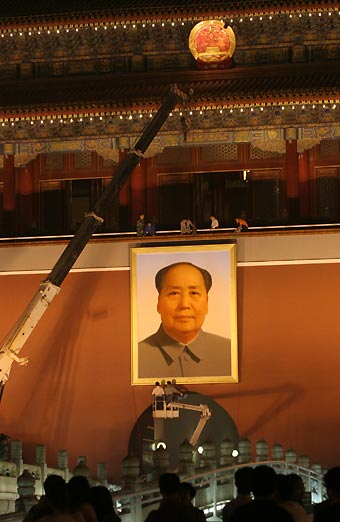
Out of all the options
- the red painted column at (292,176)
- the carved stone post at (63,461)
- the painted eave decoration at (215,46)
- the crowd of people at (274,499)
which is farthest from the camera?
the painted eave decoration at (215,46)

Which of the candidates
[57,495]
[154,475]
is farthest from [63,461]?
[57,495]

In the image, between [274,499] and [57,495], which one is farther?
[274,499]

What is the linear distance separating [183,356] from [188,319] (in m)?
0.65

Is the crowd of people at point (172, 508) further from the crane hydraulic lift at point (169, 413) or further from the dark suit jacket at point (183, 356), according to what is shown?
the dark suit jacket at point (183, 356)

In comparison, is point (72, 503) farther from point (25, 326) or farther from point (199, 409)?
point (199, 409)

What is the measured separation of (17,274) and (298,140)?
5716 mm

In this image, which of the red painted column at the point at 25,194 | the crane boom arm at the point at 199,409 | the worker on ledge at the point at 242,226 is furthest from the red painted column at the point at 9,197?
the crane boom arm at the point at 199,409

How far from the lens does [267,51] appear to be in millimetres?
24031

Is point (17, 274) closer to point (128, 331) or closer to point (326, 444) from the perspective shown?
point (128, 331)

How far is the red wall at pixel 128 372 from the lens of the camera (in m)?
20.7

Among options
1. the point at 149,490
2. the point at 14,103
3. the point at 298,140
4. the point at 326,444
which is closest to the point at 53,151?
the point at 14,103

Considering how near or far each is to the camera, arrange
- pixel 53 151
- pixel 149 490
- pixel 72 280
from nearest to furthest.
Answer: pixel 149 490, pixel 72 280, pixel 53 151

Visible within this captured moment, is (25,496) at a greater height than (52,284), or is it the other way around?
(52,284)

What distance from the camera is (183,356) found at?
840 inches
